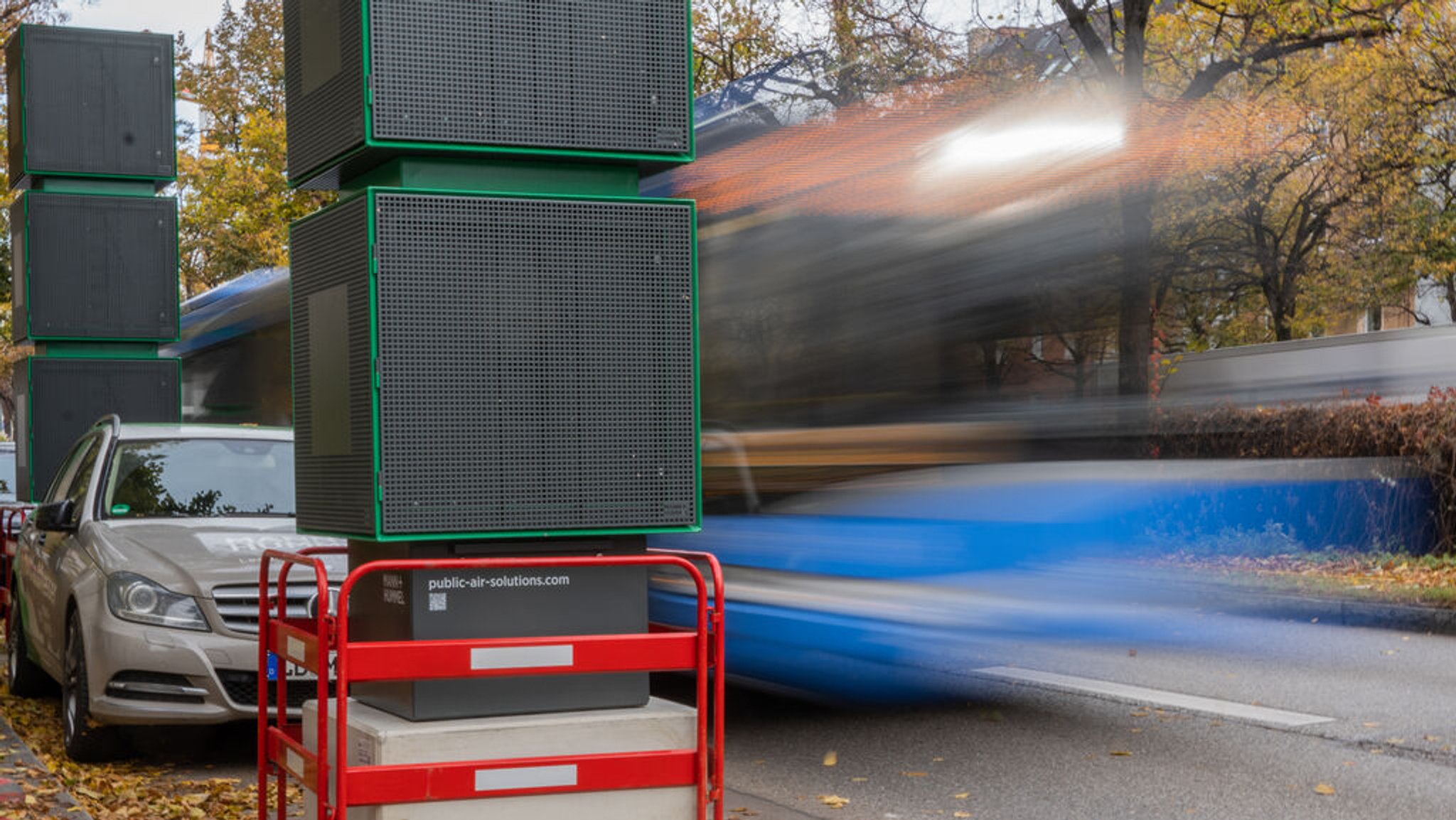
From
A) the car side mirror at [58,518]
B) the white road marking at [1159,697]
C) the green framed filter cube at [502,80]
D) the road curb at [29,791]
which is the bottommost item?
the white road marking at [1159,697]

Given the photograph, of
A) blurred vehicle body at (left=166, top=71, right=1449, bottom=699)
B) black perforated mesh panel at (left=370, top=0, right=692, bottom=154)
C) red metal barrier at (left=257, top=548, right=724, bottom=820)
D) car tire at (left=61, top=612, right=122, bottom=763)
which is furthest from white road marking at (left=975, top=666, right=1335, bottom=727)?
black perforated mesh panel at (left=370, top=0, right=692, bottom=154)

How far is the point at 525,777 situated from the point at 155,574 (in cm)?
458

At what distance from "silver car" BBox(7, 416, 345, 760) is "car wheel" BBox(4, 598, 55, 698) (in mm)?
72

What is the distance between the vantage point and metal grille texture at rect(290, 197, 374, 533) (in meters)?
→ 4.22

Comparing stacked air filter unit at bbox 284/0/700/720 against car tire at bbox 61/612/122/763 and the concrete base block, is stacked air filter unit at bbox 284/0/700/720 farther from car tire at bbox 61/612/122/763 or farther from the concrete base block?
car tire at bbox 61/612/122/763

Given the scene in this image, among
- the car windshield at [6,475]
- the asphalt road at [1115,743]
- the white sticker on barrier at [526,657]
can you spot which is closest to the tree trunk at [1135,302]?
the asphalt road at [1115,743]

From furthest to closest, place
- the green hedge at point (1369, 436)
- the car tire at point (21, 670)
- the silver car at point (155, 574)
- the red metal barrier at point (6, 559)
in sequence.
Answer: the green hedge at point (1369, 436), the red metal barrier at point (6, 559), the car tire at point (21, 670), the silver car at point (155, 574)

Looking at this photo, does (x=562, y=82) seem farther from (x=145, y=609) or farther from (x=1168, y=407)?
(x=1168, y=407)

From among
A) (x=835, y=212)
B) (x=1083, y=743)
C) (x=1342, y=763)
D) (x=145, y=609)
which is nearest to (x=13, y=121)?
(x=145, y=609)

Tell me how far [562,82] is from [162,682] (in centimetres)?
476

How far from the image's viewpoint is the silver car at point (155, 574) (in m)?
7.93

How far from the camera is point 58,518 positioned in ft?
29.1

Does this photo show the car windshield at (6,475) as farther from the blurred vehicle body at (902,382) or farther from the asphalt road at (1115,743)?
the blurred vehicle body at (902,382)

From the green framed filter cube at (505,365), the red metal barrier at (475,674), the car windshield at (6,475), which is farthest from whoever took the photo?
the car windshield at (6,475)
